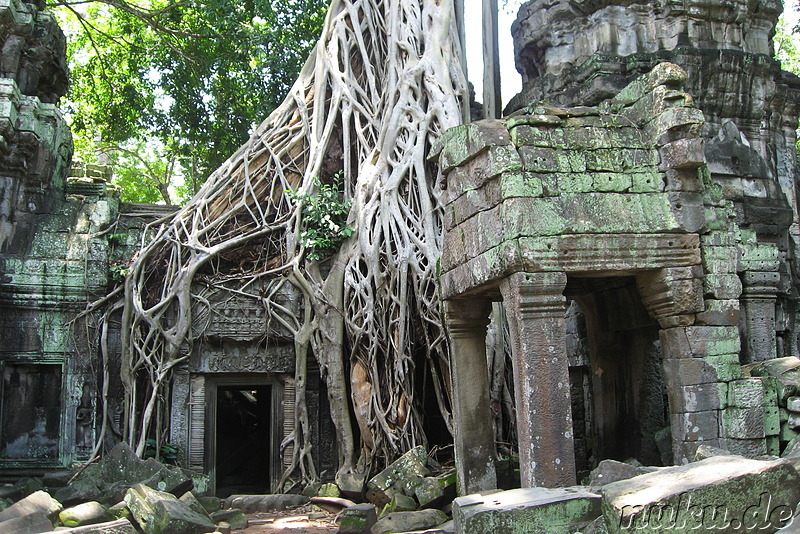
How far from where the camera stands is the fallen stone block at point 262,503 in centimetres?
746

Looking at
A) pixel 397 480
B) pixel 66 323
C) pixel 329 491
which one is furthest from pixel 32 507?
pixel 66 323

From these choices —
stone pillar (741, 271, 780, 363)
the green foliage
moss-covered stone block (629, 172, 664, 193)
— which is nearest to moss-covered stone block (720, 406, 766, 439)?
moss-covered stone block (629, 172, 664, 193)

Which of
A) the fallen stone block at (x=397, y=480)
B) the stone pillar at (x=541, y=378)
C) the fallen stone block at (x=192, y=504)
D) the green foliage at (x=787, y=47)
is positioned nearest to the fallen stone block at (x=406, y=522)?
the fallen stone block at (x=397, y=480)

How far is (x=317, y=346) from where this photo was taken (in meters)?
8.46

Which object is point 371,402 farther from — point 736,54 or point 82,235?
point 736,54

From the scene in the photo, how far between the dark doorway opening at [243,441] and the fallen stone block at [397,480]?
322 cm

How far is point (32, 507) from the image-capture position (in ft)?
17.4

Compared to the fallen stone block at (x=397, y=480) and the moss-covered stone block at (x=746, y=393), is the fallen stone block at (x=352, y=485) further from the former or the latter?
the moss-covered stone block at (x=746, y=393)

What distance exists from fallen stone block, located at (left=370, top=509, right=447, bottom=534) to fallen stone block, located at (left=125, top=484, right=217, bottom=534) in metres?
1.22

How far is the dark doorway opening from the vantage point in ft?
33.2

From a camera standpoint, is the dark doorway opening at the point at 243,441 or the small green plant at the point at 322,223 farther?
the dark doorway opening at the point at 243,441

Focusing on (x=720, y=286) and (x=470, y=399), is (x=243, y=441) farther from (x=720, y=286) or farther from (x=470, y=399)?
(x=720, y=286)

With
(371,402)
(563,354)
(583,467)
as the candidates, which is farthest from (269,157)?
(563,354)

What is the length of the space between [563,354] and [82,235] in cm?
Result: 608
